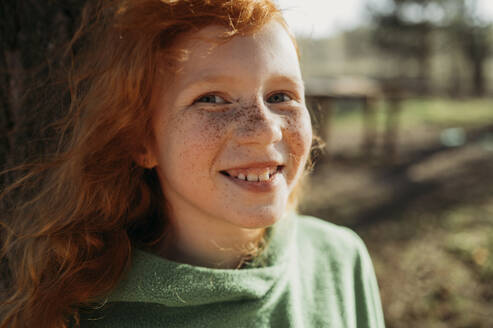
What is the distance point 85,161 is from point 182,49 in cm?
47

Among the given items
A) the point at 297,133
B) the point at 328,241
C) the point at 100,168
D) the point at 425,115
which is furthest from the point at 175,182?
the point at 425,115

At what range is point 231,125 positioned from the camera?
116 cm

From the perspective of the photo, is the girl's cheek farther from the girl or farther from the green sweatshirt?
the green sweatshirt

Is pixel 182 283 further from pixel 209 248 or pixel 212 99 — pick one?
pixel 212 99

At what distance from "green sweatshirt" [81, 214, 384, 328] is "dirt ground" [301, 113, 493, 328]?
1.91 m

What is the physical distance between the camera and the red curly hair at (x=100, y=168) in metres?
1.20

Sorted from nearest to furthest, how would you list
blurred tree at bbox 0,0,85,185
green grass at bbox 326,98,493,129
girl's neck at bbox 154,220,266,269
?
girl's neck at bbox 154,220,266,269
blurred tree at bbox 0,0,85,185
green grass at bbox 326,98,493,129

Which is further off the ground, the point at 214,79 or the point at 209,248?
the point at 214,79

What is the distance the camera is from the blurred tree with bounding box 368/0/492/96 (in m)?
21.8

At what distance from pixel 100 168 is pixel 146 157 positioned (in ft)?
0.50

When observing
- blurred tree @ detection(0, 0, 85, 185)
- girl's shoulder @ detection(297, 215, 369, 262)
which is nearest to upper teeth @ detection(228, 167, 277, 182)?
girl's shoulder @ detection(297, 215, 369, 262)

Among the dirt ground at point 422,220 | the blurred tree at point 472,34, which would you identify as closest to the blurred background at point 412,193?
the dirt ground at point 422,220

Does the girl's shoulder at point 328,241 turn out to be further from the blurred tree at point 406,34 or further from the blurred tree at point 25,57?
the blurred tree at point 406,34

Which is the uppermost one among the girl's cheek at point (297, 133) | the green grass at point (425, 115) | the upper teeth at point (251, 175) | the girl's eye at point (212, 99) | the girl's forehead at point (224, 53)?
the girl's forehead at point (224, 53)
